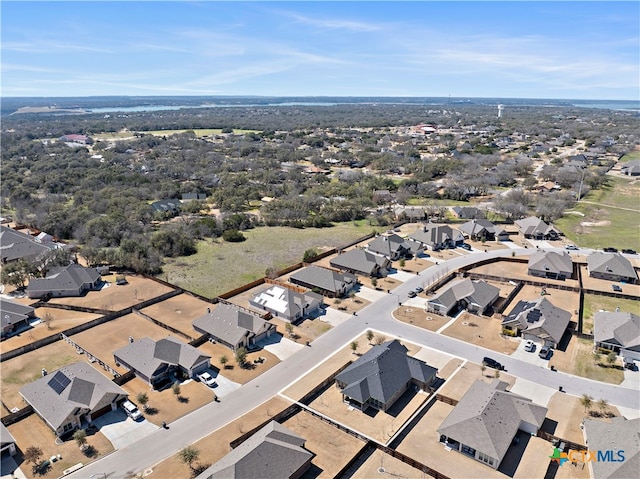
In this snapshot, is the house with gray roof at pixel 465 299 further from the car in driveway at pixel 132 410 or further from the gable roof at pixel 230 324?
the car in driveway at pixel 132 410

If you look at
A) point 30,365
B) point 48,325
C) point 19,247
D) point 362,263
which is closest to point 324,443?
point 30,365

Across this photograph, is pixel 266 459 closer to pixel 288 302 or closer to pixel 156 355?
pixel 156 355

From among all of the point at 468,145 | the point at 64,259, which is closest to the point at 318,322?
the point at 64,259

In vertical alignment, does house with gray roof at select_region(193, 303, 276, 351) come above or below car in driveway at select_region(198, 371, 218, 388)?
above

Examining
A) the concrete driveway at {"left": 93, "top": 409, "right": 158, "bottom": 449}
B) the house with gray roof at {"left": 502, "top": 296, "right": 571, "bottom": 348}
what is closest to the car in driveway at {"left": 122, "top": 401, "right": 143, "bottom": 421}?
the concrete driveway at {"left": 93, "top": 409, "right": 158, "bottom": 449}

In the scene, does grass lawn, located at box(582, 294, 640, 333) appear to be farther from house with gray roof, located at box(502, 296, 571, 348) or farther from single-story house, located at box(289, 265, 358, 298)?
single-story house, located at box(289, 265, 358, 298)

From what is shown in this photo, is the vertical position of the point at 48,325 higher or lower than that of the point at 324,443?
higher

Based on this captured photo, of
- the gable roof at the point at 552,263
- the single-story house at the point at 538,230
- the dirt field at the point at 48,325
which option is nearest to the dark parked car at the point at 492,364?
the gable roof at the point at 552,263
